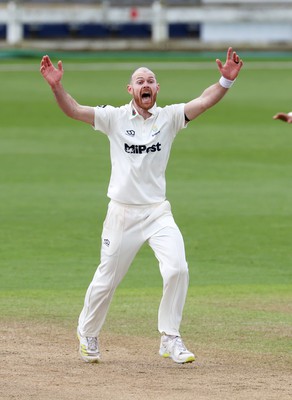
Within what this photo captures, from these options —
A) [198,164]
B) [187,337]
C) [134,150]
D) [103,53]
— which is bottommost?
[103,53]

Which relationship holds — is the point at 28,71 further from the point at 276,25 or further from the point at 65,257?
the point at 65,257

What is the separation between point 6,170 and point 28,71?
12887mm

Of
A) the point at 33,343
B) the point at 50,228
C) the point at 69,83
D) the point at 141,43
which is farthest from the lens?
the point at 141,43

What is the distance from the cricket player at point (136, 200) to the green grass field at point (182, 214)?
3.05 feet

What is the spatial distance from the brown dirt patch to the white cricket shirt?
128 centimetres

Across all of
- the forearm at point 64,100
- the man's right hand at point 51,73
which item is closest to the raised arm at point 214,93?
the forearm at point 64,100

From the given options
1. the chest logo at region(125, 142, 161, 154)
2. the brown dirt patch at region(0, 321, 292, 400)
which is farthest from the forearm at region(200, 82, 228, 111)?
the brown dirt patch at region(0, 321, 292, 400)

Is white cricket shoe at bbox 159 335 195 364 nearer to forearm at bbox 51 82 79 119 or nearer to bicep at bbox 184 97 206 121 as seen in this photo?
bicep at bbox 184 97 206 121

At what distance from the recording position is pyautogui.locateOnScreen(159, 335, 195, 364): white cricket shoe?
9273 mm

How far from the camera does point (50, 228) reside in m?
15.6

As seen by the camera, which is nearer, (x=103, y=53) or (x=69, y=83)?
(x=69, y=83)

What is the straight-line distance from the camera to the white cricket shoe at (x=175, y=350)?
9273 millimetres

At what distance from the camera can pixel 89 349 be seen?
949cm

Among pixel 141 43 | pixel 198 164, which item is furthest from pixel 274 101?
pixel 141 43
